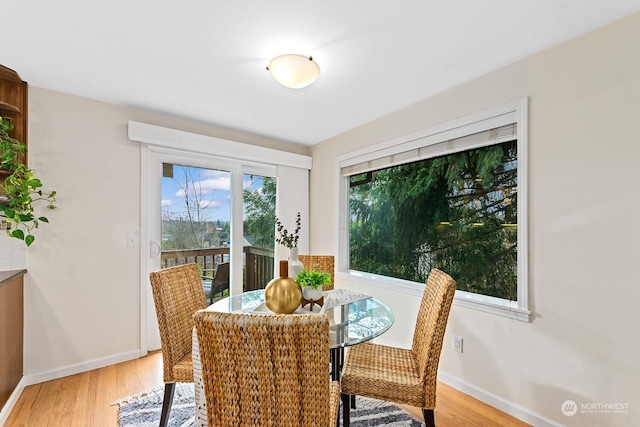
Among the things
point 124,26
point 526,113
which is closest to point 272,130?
point 124,26

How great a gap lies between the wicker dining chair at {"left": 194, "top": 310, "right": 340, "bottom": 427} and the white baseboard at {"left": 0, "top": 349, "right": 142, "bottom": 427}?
6.47 ft

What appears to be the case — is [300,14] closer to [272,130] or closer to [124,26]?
[124,26]

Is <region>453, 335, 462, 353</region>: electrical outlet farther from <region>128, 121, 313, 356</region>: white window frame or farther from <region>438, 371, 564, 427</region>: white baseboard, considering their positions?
<region>128, 121, 313, 356</region>: white window frame

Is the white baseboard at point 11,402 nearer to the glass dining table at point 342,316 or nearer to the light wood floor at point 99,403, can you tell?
the light wood floor at point 99,403

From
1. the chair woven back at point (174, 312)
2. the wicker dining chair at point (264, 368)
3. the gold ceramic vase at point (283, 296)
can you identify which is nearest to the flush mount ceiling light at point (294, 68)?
the gold ceramic vase at point (283, 296)

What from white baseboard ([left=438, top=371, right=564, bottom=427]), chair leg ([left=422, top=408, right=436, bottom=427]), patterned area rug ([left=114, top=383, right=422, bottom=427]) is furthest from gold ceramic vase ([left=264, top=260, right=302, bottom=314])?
white baseboard ([left=438, top=371, right=564, bottom=427])

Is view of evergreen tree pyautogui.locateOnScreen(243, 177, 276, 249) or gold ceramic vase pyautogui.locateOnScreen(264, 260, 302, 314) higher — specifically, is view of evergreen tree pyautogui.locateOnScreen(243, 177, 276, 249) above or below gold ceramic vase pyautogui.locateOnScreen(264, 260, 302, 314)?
above

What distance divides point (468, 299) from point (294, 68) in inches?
79.9

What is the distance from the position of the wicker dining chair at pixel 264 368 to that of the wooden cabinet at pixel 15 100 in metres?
2.48

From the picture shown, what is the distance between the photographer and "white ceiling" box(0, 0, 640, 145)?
4.98 ft

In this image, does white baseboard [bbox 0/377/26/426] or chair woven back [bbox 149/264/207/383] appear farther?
white baseboard [bbox 0/377/26/426]

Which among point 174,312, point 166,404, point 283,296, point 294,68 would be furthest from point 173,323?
point 294,68

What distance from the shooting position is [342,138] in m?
3.52

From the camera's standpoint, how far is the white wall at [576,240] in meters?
1.58
